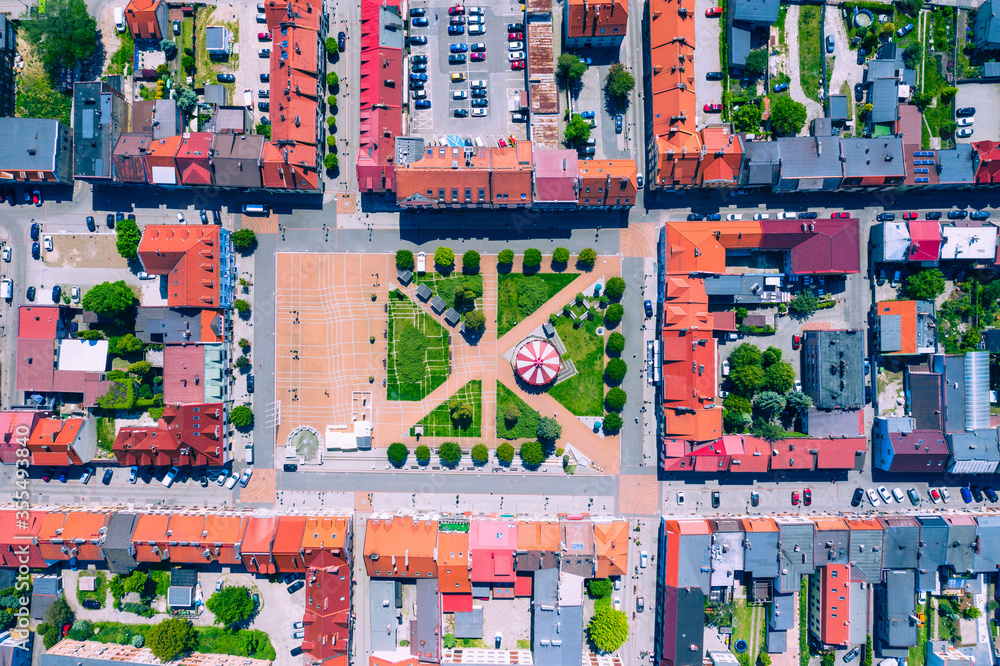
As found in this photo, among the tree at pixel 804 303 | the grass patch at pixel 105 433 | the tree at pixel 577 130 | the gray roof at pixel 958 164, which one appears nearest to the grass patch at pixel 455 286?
the tree at pixel 577 130

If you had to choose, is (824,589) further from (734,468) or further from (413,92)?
(413,92)

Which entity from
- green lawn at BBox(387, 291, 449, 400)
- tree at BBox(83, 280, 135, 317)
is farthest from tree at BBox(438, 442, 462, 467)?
tree at BBox(83, 280, 135, 317)

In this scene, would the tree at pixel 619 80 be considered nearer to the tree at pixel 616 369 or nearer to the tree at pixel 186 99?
the tree at pixel 616 369

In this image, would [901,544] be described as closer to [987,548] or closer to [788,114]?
[987,548]

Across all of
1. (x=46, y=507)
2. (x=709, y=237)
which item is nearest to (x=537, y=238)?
(x=709, y=237)

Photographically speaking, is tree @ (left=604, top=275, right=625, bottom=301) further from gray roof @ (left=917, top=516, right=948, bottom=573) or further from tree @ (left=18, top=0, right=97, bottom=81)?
tree @ (left=18, top=0, right=97, bottom=81)

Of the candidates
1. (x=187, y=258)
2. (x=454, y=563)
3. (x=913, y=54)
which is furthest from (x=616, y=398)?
(x=913, y=54)
